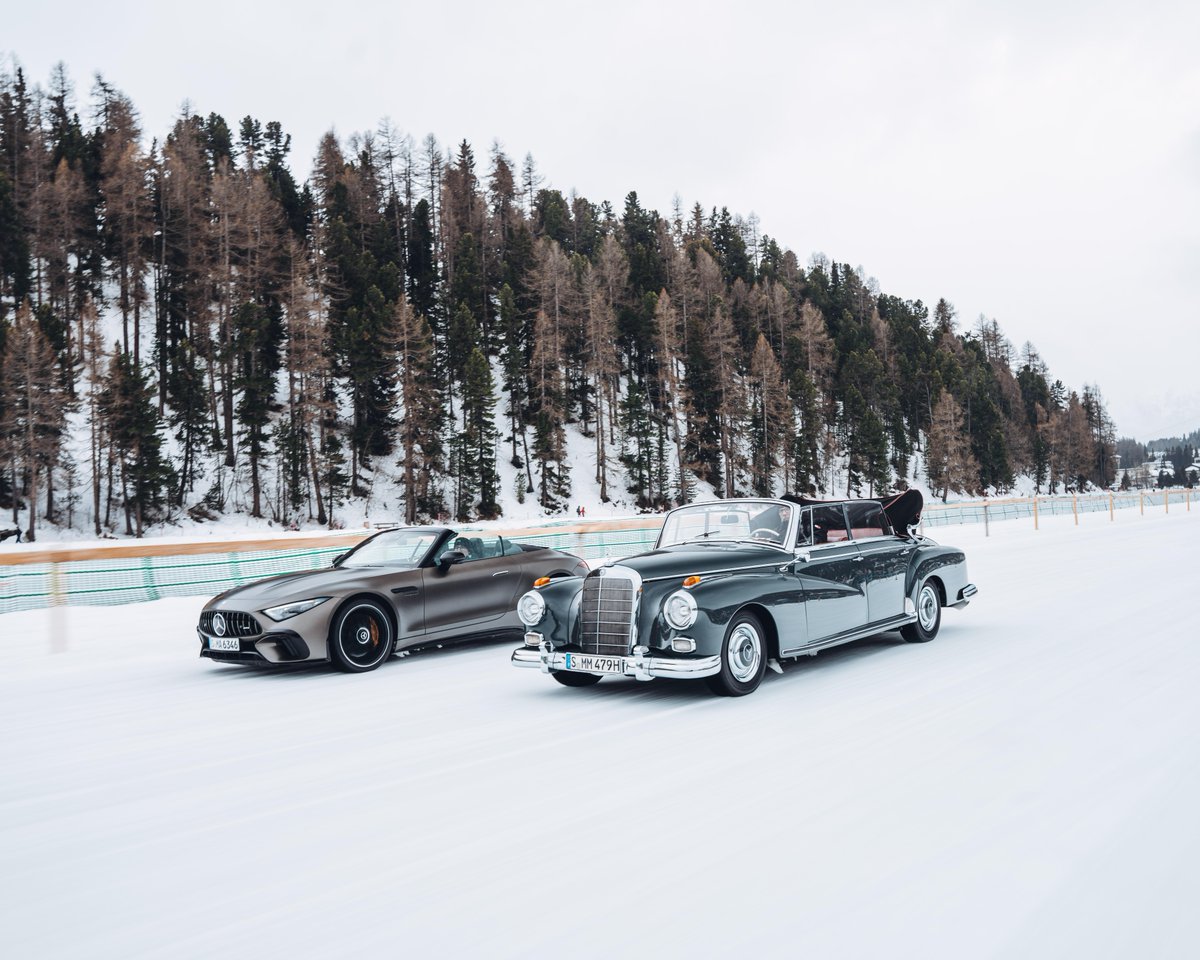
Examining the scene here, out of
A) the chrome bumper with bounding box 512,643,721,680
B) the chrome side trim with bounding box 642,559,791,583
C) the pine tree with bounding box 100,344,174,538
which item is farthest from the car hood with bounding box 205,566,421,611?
the pine tree with bounding box 100,344,174,538

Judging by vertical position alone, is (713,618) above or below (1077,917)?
above

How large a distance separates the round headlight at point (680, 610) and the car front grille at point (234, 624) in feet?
13.7

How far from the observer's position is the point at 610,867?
11.6ft

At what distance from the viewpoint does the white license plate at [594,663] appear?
6758mm

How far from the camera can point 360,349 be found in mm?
57938

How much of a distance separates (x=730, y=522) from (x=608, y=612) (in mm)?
1762

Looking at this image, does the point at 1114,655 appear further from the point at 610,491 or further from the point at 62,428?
the point at 610,491

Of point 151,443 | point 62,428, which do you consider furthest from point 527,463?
point 62,428

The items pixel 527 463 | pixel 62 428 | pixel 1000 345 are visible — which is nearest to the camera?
pixel 62 428

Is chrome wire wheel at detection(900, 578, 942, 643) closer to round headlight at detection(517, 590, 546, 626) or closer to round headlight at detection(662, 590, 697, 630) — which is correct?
round headlight at detection(662, 590, 697, 630)

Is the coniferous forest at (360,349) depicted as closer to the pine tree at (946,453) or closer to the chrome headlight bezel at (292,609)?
the pine tree at (946,453)

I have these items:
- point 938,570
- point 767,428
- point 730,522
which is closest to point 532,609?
point 730,522

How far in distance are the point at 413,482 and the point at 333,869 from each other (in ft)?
171

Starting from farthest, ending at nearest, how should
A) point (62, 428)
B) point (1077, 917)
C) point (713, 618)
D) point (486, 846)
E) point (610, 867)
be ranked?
point (62, 428)
point (713, 618)
point (486, 846)
point (610, 867)
point (1077, 917)
